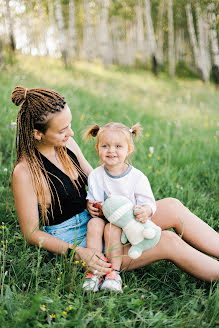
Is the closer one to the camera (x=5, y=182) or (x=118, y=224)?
(x=118, y=224)

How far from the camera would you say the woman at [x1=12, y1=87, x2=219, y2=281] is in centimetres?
187

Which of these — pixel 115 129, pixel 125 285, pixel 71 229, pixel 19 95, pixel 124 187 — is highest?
pixel 19 95

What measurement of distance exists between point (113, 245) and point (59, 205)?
426 millimetres

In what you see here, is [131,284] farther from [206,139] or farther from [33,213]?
[206,139]

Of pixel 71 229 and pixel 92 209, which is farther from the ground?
pixel 92 209

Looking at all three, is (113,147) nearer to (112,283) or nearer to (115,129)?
(115,129)

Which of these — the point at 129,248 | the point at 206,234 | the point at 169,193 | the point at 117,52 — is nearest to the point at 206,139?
the point at 169,193

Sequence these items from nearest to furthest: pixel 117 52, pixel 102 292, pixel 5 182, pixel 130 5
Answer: pixel 102 292, pixel 5 182, pixel 130 5, pixel 117 52

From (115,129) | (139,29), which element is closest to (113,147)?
(115,129)

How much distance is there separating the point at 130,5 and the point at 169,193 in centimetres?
1760

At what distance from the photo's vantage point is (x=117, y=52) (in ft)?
72.9

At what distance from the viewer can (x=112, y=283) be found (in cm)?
174

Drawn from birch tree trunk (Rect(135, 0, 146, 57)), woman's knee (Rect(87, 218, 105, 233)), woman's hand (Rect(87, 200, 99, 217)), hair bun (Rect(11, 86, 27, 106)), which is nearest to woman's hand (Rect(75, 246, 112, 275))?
woman's knee (Rect(87, 218, 105, 233))

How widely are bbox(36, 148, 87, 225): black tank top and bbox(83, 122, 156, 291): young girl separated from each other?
0.10 m
